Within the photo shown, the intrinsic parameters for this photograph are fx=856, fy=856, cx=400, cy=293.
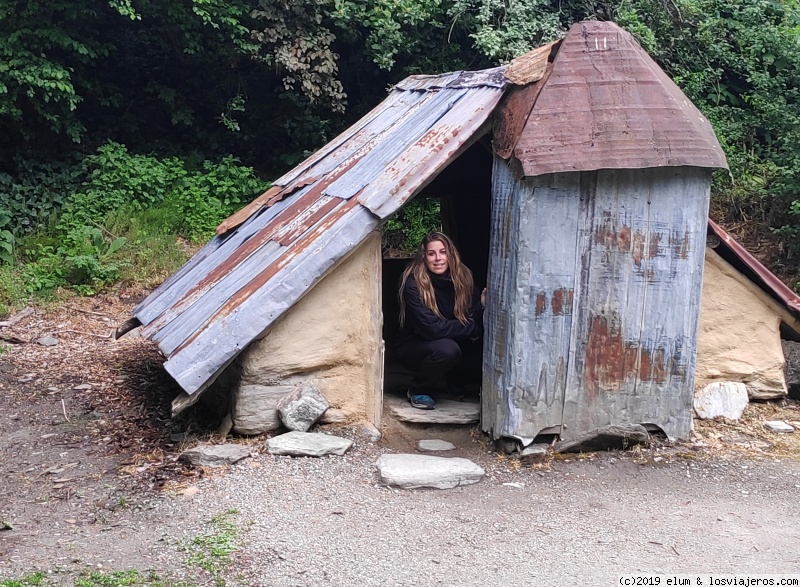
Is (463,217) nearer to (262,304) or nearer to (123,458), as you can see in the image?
(262,304)

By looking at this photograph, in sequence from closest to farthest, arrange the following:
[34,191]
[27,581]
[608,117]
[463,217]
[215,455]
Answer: [27,581]
[215,455]
[608,117]
[463,217]
[34,191]

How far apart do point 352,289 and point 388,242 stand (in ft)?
25.4

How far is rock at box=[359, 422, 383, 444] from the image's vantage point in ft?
19.0

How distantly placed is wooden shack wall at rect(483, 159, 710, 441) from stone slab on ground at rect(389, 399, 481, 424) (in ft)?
1.81

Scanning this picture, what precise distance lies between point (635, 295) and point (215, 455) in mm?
2892

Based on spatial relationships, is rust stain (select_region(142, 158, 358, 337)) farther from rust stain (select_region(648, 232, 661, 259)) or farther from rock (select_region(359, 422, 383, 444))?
rust stain (select_region(648, 232, 661, 259))

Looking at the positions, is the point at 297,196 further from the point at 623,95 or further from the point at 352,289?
the point at 623,95

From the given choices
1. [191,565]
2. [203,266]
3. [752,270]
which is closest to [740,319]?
[752,270]

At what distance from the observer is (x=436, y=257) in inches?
250

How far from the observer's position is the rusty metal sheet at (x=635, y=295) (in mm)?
5559

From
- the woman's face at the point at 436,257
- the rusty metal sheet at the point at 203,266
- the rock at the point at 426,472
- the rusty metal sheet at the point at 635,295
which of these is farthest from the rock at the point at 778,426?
the rusty metal sheet at the point at 203,266

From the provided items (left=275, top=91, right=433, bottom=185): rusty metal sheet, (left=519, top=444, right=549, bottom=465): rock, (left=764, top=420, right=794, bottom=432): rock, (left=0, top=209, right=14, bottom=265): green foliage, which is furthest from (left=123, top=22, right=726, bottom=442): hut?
(left=0, top=209, right=14, bottom=265): green foliage

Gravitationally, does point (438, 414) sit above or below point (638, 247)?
below

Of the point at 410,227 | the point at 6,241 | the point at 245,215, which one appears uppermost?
the point at 245,215
